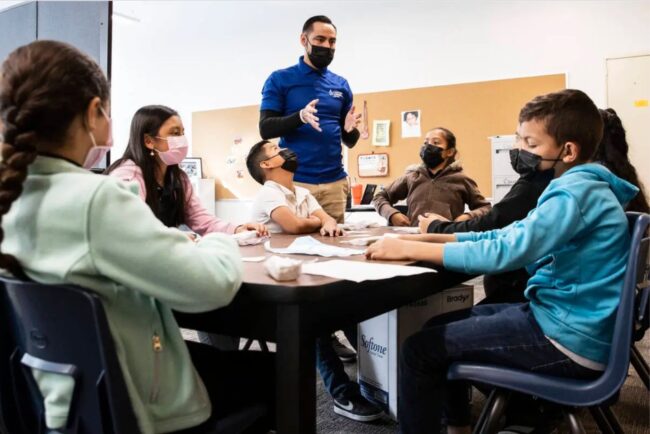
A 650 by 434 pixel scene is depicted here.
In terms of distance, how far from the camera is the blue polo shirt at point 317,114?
7.83 feet

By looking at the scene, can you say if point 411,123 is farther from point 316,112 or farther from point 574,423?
point 574,423

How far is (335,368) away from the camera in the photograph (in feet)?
5.77

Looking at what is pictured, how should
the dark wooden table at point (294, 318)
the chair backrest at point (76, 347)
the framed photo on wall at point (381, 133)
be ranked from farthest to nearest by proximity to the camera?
the framed photo on wall at point (381, 133) < the dark wooden table at point (294, 318) < the chair backrest at point (76, 347)

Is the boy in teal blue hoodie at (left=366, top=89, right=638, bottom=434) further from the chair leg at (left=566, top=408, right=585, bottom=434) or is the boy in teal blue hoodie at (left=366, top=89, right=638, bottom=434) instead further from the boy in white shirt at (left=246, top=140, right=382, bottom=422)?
the boy in white shirt at (left=246, top=140, right=382, bottom=422)

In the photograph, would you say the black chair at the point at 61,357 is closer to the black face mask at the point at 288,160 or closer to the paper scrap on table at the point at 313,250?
the paper scrap on table at the point at 313,250

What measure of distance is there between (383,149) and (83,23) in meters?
3.34

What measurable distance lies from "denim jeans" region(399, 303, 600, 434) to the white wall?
12.7 feet

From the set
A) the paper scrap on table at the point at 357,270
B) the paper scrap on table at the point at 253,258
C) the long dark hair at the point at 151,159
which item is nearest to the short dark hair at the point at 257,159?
the long dark hair at the point at 151,159

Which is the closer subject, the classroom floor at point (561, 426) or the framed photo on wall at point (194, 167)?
the classroom floor at point (561, 426)

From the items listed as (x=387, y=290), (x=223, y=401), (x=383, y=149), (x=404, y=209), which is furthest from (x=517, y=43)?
(x=223, y=401)

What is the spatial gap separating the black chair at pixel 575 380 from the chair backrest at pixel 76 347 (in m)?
0.67

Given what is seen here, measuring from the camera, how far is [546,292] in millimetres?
1082

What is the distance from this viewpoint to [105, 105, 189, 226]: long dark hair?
172 cm

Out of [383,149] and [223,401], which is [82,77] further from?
[383,149]
